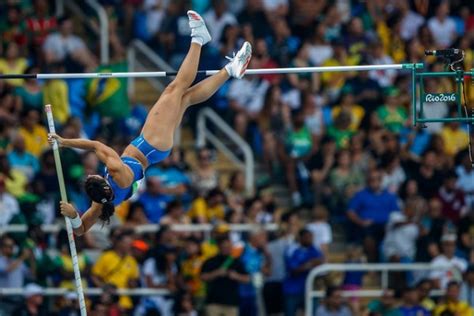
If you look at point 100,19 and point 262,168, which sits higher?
point 100,19

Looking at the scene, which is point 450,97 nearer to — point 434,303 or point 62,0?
point 434,303

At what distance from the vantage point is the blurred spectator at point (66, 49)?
28.4m

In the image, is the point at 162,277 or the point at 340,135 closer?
the point at 162,277

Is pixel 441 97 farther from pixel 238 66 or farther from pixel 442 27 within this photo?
pixel 442 27

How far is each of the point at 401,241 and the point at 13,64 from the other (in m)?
6.96

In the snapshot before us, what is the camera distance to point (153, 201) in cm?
2708

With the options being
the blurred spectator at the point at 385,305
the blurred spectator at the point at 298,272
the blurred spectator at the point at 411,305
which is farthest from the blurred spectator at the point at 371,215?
the blurred spectator at the point at 411,305

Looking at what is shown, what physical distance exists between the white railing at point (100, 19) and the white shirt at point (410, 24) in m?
5.74

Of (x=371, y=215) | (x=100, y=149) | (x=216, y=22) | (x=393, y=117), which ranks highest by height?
(x=216, y=22)

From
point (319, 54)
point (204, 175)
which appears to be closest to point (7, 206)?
point (204, 175)

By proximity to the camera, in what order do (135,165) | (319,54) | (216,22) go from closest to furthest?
(135,165) → (216,22) → (319,54)

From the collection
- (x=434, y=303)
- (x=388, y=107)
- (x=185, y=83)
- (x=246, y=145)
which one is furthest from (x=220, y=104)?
(x=185, y=83)

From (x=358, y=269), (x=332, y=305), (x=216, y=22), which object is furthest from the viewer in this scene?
(x=216, y=22)

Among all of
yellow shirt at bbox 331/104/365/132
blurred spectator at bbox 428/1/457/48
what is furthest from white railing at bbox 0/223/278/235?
blurred spectator at bbox 428/1/457/48
